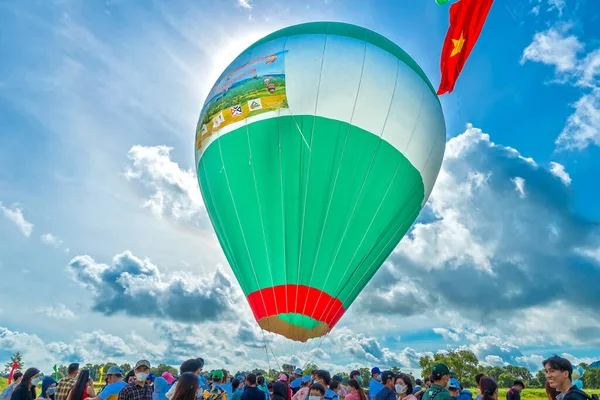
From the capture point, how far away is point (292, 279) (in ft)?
45.1

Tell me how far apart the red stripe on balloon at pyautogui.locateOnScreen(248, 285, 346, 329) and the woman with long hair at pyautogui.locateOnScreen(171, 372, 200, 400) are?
953 cm

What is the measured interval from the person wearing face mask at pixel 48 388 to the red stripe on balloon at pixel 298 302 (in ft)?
19.6

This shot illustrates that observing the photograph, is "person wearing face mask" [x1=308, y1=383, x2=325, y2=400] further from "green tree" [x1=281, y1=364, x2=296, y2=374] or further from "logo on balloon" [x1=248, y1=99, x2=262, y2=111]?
"logo on balloon" [x1=248, y1=99, x2=262, y2=111]

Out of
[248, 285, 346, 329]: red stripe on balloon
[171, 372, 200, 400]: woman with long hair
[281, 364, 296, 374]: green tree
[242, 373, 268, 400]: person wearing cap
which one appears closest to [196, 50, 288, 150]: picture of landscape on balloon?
[248, 285, 346, 329]: red stripe on balloon

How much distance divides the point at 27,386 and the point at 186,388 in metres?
4.90

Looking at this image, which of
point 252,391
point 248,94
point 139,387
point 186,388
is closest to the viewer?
point 186,388

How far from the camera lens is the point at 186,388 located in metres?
4.21

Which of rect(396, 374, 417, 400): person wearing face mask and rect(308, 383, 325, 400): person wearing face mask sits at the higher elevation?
rect(396, 374, 417, 400): person wearing face mask

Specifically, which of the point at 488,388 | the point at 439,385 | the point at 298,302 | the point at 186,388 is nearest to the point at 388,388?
the point at 488,388

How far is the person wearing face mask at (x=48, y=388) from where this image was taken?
9.55 metres

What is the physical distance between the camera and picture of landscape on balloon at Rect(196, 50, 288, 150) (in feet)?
45.8

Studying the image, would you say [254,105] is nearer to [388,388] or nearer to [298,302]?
[298,302]

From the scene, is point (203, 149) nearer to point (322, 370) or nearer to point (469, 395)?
point (322, 370)

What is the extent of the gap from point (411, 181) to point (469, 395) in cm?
863
